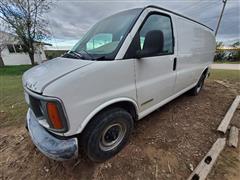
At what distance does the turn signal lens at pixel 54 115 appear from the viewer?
4.62 feet

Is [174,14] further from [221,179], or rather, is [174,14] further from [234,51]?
[234,51]

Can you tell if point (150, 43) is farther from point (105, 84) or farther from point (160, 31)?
point (105, 84)

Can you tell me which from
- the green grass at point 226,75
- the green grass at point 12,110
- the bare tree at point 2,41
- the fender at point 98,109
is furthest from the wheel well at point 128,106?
the bare tree at point 2,41

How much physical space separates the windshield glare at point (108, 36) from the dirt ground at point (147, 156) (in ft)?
5.09

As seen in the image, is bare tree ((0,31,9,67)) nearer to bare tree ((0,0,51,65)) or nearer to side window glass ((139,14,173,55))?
bare tree ((0,0,51,65))

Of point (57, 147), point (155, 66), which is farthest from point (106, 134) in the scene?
point (155, 66)

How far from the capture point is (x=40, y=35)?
52.0 feet

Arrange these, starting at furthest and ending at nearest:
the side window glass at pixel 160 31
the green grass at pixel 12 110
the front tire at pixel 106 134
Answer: the green grass at pixel 12 110 < the side window glass at pixel 160 31 < the front tire at pixel 106 134

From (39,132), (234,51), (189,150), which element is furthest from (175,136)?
(234,51)

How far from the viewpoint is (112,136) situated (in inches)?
82.8

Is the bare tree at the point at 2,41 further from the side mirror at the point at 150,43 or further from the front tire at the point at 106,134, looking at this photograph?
the side mirror at the point at 150,43

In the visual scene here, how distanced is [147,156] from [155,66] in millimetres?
1415

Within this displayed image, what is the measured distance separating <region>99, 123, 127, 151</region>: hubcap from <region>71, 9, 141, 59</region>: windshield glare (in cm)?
100


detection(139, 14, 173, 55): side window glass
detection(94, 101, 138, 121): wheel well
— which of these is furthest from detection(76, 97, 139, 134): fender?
detection(139, 14, 173, 55): side window glass
